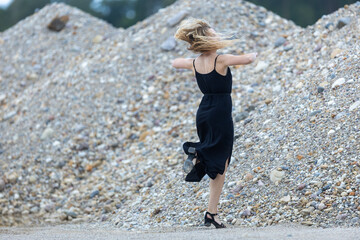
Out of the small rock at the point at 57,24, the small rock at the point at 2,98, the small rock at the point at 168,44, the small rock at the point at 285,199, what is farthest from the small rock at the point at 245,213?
the small rock at the point at 57,24

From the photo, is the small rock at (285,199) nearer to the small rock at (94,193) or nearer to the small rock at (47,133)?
the small rock at (94,193)

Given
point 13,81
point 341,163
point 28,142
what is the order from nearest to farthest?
point 341,163 → point 28,142 → point 13,81

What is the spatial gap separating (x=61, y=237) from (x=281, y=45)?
5232mm

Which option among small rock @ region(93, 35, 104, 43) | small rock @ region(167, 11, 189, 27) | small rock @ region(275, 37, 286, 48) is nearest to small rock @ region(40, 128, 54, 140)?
small rock @ region(167, 11, 189, 27)

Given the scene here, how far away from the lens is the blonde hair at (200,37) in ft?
14.4

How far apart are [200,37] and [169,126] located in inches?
136

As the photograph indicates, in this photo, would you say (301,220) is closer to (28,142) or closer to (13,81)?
(28,142)

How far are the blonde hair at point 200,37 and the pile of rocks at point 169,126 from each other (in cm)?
156

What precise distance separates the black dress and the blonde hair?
213 millimetres

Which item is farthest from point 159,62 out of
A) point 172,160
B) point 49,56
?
point 49,56

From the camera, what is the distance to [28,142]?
835 centimetres

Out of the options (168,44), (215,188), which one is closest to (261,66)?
(168,44)

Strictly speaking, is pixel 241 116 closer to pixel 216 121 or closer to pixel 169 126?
pixel 169 126

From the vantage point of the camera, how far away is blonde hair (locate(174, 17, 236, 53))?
4383mm
